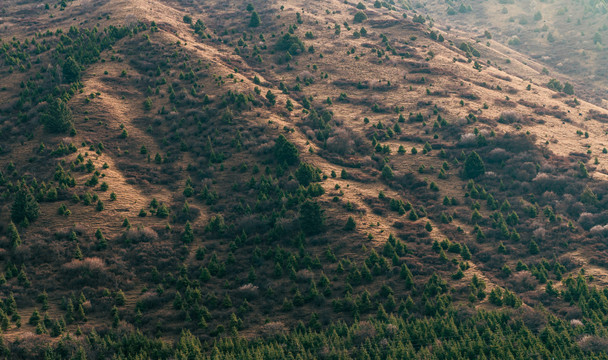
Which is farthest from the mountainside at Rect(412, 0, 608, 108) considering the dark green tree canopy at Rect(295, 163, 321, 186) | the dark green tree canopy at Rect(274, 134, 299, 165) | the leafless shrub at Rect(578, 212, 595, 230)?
the dark green tree canopy at Rect(295, 163, 321, 186)

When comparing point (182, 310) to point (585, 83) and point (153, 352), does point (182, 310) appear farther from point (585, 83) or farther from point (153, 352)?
point (585, 83)

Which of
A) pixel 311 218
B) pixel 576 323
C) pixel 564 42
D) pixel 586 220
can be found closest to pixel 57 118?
pixel 311 218

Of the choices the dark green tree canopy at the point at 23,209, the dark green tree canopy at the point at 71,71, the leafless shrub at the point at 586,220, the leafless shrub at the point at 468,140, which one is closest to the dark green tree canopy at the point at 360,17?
the leafless shrub at the point at 468,140

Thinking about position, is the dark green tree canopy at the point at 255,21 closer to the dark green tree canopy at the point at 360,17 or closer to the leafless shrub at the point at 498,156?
the dark green tree canopy at the point at 360,17

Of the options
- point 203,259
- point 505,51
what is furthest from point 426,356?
point 505,51

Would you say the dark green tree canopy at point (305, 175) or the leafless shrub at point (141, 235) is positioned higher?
the dark green tree canopy at point (305, 175)
